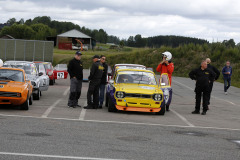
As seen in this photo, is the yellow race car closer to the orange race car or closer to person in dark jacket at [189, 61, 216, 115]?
person in dark jacket at [189, 61, 216, 115]

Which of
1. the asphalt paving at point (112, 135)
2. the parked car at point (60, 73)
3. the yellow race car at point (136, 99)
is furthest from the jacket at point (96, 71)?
the parked car at point (60, 73)

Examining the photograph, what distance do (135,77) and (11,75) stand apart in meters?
3.98

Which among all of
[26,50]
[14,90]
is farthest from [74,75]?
[26,50]

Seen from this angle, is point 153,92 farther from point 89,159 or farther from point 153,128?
point 89,159

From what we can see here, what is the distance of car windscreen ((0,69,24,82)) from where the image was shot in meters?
14.3

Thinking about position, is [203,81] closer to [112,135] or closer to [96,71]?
[96,71]

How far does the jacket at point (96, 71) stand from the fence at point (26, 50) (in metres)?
30.9

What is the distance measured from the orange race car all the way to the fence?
3122 cm

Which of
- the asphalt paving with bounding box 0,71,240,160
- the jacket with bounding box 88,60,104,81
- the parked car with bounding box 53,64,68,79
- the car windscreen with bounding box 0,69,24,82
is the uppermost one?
the jacket with bounding box 88,60,104,81

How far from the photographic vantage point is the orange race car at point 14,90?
42.8ft

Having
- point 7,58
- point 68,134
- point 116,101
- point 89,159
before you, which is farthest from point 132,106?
point 7,58

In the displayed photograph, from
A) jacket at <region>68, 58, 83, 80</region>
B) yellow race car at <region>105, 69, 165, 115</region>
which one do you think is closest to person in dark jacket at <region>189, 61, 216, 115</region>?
yellow race car at <region>105, 69, 165, 115</region>

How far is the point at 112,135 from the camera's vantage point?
940 centimetres

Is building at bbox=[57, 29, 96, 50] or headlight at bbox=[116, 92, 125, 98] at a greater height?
building at bbox=[57, 29, 96, 50]
